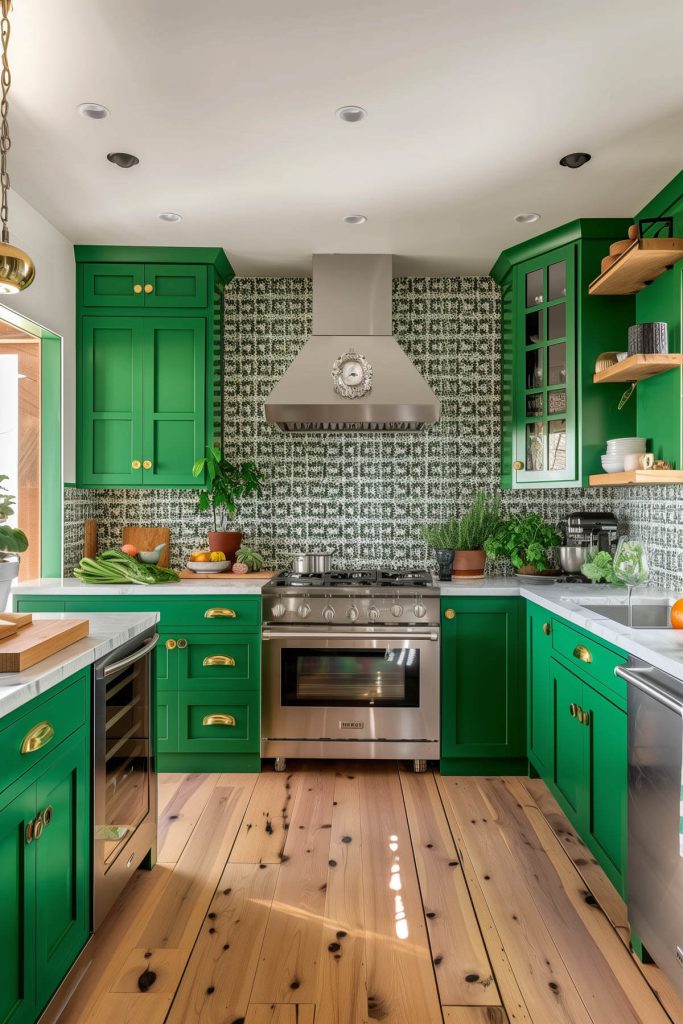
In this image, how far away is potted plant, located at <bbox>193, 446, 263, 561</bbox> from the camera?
3.49 metres

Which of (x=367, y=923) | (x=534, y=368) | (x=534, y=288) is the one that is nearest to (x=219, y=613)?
(x=367, y=923)

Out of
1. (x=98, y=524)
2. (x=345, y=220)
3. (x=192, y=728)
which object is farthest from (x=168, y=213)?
(x=192, y=728)

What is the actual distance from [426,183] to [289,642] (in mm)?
2125

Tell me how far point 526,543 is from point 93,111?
2.61 metres

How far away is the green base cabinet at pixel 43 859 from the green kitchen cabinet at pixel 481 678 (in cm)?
188

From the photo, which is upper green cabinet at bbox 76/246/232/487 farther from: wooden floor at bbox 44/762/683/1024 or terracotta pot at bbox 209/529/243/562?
wooden floor at bbox 44/762/683/1024

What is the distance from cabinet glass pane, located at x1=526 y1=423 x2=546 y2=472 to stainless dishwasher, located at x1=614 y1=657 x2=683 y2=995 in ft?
5.46

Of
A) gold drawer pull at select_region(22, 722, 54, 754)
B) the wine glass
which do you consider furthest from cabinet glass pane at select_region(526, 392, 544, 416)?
gold drawer pull at select_region(22, 722, 54, 754)

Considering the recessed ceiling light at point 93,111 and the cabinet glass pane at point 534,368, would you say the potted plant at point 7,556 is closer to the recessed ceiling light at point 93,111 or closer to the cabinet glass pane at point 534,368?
the recessed ceiling light at point 93,111

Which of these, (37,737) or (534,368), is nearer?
(37,737)

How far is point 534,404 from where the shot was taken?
11.4ft

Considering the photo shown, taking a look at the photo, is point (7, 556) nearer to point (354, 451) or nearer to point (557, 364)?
point (354, 451)

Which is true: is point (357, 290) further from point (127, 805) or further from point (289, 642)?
point (127, 805)

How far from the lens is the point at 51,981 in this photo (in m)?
1.56
